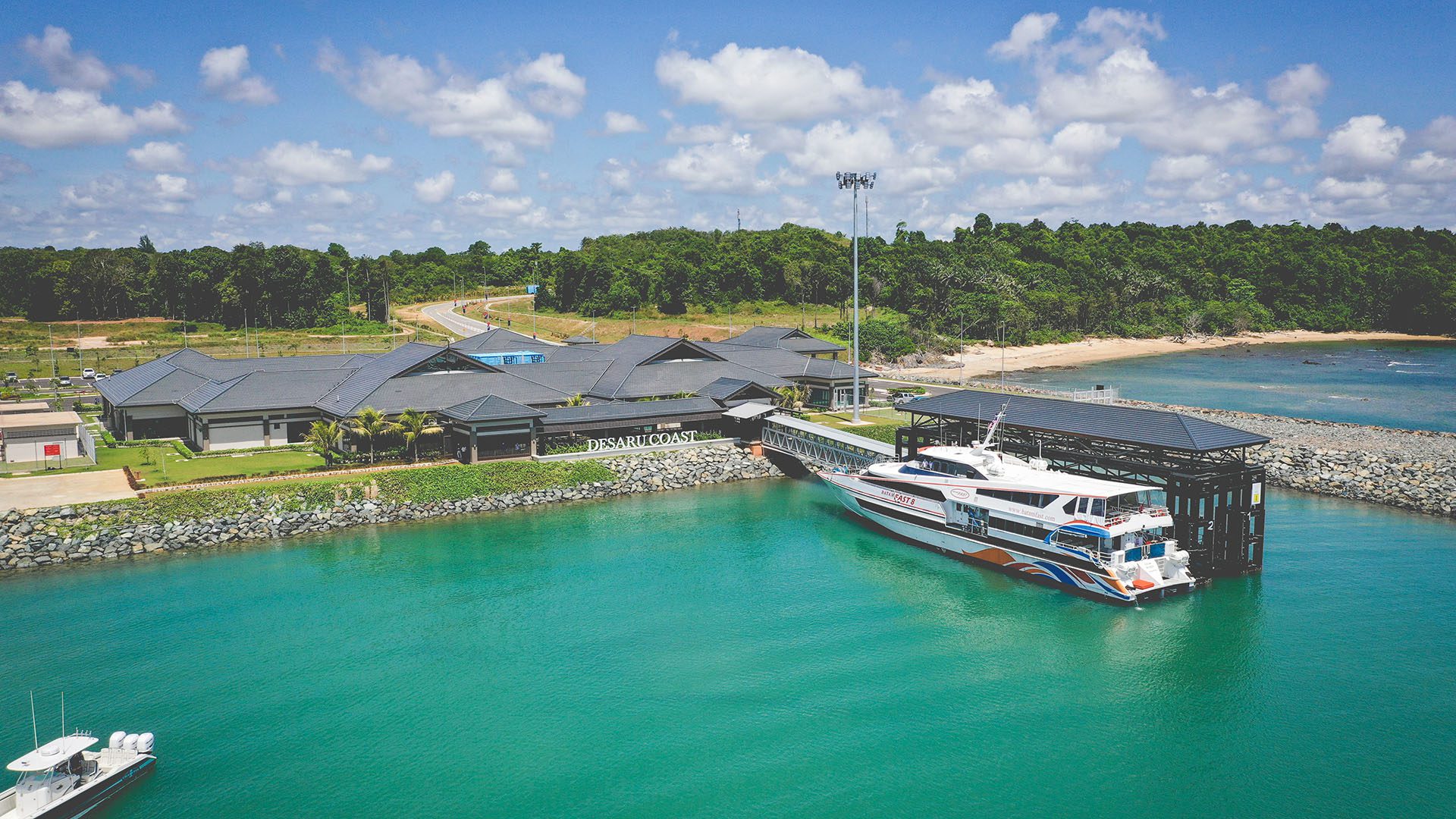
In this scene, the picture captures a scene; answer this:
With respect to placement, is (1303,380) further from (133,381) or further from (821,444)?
(133,381)

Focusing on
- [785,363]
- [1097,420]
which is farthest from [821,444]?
[785,363]

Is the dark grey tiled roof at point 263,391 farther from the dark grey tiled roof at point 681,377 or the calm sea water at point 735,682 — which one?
the dark grey tiled roof at point 681,377

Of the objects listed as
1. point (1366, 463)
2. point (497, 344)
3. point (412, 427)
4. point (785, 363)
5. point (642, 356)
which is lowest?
point (1366, 463)

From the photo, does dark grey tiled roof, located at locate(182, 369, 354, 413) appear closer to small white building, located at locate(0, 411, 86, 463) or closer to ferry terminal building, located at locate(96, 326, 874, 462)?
ferry terminal building, located at locate(96, 326, 874, 462)

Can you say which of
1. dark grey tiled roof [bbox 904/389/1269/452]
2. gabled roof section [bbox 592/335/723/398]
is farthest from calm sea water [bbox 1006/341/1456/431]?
gabled roof section [bbox 592/335/723/398]

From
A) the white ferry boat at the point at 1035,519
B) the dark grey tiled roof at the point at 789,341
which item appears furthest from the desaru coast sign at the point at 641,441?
the dark grey tiled roof at the point at 789,341

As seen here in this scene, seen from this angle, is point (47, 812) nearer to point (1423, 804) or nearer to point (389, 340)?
point (1423, 804)
